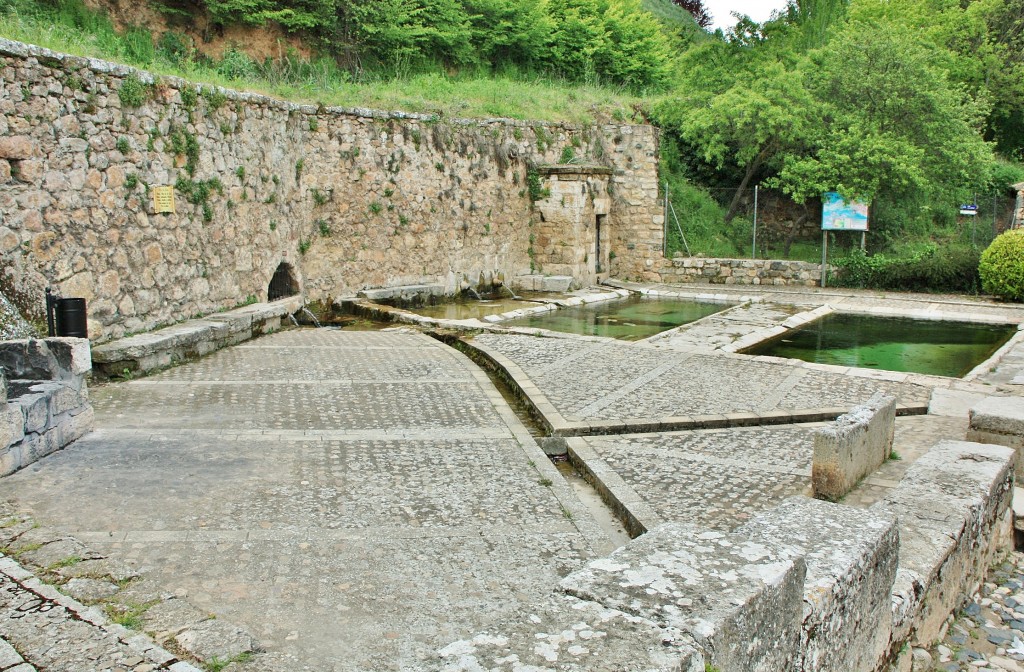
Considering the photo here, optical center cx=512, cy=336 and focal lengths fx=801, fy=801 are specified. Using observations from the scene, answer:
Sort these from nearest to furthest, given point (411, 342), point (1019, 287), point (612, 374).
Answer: point (612, 374), point (411, 342), point (1019, 287)

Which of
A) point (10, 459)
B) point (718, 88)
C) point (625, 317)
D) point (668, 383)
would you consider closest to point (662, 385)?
point (668, 383)

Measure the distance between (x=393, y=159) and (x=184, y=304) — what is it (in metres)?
5.54

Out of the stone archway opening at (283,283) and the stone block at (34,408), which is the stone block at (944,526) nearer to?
the stone block at (34,408)

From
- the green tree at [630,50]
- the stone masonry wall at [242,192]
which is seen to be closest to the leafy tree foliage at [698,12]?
the green tree at [630,50]

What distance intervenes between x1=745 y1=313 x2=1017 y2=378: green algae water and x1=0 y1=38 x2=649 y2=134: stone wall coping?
769 cm

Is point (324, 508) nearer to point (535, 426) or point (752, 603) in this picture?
point (535, 426)

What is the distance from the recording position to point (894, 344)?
13141 mm

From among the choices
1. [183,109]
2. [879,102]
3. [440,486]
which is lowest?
[440,486]

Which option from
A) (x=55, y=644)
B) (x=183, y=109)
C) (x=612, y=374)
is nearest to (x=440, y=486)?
(x=55, y=644)

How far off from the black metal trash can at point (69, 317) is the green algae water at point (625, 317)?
7.46 m

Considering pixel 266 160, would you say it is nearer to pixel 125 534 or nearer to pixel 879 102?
pixel 125 534

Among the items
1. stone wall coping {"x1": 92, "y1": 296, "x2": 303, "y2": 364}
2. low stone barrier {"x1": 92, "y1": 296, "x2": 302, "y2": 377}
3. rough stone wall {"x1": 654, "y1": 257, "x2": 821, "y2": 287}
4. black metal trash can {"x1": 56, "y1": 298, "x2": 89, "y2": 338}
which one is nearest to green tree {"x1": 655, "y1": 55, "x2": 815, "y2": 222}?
rough stone wall {"x1": 654, "y1": 257, "x2": 821, "y2": 287}

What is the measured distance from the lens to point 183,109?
34.6 ft

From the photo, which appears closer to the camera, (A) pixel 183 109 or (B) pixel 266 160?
(A) pixel 183 109
